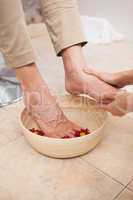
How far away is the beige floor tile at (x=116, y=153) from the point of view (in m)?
0.68

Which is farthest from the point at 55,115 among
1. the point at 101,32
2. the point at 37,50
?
the point at 101,32

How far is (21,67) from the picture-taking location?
75 centimetres

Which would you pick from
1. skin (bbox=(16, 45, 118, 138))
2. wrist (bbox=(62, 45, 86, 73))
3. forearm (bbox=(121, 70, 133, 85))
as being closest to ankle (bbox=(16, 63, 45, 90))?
skin (bbox=(16, 45, 118, 138))

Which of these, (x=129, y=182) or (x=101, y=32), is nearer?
(x=129, y=182)

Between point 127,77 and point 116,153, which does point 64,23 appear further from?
point 116,153

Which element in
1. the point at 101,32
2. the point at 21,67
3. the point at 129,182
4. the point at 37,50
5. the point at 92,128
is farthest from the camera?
the point at 101,32

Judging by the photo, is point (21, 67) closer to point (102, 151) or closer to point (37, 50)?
point (102, 151)

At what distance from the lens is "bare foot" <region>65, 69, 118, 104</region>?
765 millimetres

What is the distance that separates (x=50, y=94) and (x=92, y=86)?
0.13 meters

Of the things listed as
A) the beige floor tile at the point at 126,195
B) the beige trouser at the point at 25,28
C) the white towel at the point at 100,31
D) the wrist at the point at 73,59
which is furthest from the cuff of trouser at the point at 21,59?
the white towel at the point at 100,31

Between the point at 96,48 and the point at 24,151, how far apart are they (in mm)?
1029

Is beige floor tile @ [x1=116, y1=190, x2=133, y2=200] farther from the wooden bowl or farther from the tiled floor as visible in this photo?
the wooden bowl

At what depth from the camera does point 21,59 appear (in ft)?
2.42

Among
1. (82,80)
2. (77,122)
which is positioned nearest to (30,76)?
(82,80)
